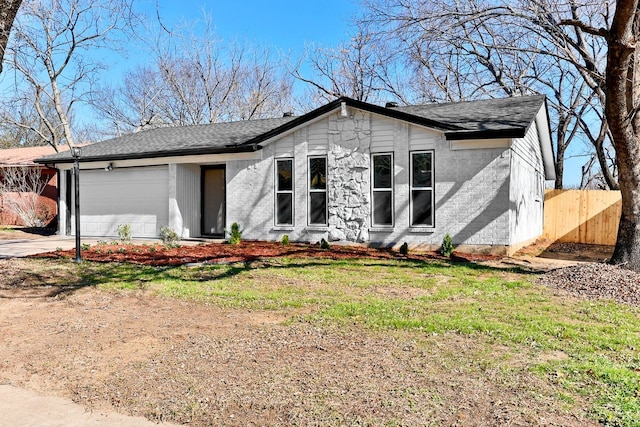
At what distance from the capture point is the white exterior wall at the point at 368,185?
1104 centimetres

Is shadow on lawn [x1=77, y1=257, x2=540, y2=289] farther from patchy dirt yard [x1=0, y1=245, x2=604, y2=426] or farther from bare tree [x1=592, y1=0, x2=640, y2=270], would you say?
patchy dirt yard [x1=0, y1=245, x2=604, y2=426]

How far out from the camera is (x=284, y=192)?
43.4 ft

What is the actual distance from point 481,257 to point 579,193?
8016mm

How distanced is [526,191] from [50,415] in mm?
12867

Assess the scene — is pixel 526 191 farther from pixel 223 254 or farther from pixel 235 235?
pixel 223 254

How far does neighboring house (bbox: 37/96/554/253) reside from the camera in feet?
36.6

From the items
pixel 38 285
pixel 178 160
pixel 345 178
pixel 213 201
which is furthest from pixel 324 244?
pixel 38 285

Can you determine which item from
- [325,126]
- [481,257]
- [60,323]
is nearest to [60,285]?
[60,323]

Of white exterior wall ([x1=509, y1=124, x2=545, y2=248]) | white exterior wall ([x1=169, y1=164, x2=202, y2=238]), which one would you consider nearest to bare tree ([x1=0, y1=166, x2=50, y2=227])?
white exterior wall ([x1=169, y1=164, x2=202, y2=238])

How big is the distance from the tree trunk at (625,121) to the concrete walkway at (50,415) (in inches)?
312

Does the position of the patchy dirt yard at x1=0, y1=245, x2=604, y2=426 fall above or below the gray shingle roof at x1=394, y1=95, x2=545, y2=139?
below

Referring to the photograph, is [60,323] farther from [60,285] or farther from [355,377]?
[355,377]

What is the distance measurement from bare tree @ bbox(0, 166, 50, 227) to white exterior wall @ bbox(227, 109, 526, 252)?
12106 mm

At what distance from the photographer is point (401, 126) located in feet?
38.9
